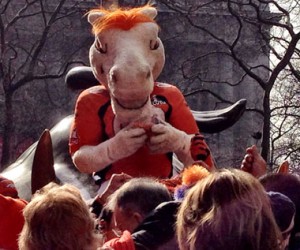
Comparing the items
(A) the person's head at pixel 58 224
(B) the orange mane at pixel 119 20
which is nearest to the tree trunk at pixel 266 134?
(B) the orange mane at pixel 119 20

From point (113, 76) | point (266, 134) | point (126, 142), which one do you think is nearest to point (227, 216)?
point (126, 142)

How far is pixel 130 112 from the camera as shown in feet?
18.3

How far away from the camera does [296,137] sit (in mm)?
A: 20969

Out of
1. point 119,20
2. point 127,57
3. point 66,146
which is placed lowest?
point 66,146

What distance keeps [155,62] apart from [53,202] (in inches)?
117

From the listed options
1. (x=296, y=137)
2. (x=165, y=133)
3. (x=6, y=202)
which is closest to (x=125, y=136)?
(x=165, y=133)

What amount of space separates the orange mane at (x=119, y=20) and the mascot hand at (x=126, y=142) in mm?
713

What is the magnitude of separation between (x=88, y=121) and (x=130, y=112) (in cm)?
32

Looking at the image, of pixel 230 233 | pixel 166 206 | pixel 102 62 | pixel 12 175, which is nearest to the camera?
pixel 230 233

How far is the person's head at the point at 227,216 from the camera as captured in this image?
8.63 feet

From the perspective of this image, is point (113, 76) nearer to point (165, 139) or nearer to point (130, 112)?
point (130, 112)

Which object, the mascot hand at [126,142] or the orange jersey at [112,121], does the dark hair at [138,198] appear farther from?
the orange jersey at [112,121]

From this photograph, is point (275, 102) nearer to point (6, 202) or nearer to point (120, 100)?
point (120, 100)

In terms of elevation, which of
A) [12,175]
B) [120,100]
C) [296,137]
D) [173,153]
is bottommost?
[296,137]
